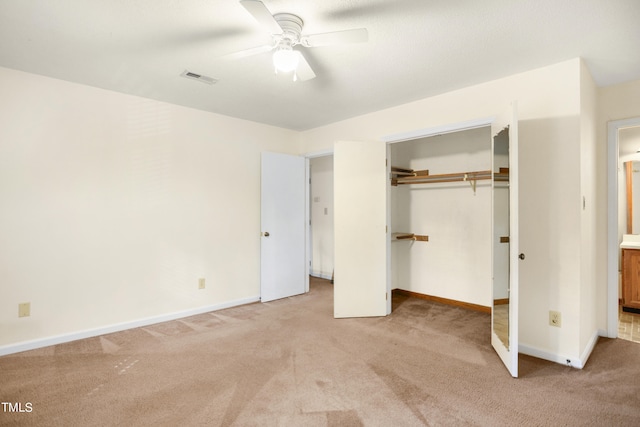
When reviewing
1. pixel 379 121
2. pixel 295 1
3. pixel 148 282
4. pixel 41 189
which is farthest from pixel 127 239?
pixel 379 121

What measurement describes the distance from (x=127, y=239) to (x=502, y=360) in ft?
12.3

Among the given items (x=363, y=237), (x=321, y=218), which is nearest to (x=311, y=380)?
(x=363, y=237)

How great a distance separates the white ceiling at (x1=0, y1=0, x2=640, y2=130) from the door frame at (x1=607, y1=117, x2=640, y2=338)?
19.8 inches

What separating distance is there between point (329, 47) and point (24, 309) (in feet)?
11.3

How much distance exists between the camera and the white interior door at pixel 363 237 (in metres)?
3.77

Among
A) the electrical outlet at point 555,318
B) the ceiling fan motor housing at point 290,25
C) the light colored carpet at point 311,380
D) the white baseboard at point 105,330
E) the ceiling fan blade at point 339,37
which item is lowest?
the light colored carpet at point 311,380

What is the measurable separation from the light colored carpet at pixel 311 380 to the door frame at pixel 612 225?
0.93ft

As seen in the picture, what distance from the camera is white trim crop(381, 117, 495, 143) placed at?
3.09 meters

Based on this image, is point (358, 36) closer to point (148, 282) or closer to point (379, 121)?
point (379, 121)

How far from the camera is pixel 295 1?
1877mm

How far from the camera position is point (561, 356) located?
8.55 feet

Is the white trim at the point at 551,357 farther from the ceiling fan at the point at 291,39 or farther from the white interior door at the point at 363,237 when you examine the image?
the ceiling fan at the point at 291,39

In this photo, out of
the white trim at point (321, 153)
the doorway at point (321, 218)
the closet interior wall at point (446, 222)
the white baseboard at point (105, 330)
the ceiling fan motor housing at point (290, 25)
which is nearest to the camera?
the ceiling fan motor housing at point (290, 25)

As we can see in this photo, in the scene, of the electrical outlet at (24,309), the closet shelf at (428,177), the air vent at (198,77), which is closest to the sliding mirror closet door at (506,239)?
the closet shelf at (428,177)
